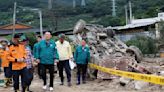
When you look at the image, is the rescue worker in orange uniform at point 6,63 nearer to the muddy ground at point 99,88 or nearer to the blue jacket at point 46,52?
the muddy ground at point 99,88

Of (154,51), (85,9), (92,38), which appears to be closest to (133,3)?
(85,9)

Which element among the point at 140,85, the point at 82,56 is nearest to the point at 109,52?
the point at 82,56

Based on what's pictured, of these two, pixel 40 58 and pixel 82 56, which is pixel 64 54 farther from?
pixel 40 58

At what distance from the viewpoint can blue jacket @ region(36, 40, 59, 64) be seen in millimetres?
12930

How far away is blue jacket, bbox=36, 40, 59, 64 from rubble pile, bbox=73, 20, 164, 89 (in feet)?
8.06

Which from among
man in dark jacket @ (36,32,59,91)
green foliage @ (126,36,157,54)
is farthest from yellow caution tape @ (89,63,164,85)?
green foliage @ (126,36,157,54)

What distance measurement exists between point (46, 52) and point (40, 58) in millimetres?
266

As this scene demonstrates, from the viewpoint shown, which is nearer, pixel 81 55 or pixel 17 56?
pixel 17 56

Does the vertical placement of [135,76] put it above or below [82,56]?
below

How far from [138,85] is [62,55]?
9.64 feet

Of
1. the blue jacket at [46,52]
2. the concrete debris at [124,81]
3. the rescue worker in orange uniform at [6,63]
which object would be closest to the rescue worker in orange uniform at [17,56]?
the blue jacket at [46,52]

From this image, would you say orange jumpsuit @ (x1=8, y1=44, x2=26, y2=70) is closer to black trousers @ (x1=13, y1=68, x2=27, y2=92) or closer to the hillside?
black trousers @ (x1=13, y1=68, x2=27, y2=92)

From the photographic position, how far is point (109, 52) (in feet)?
58.5

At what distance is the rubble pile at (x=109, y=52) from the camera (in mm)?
15789
